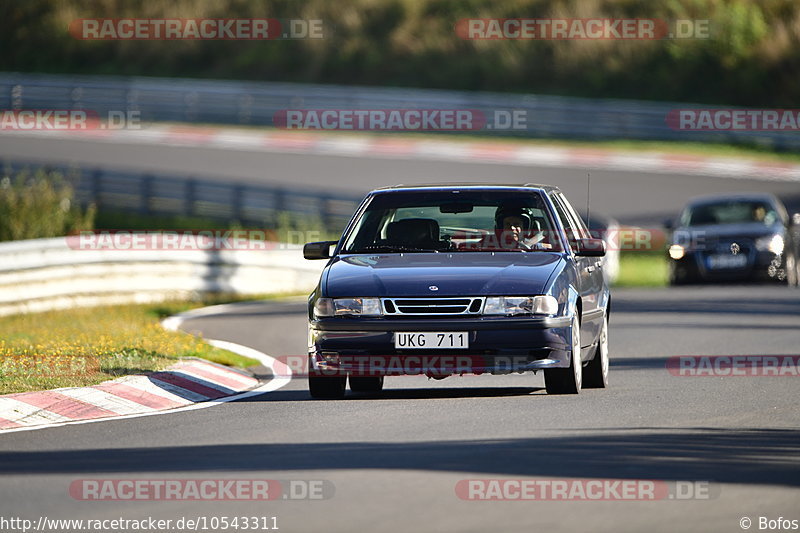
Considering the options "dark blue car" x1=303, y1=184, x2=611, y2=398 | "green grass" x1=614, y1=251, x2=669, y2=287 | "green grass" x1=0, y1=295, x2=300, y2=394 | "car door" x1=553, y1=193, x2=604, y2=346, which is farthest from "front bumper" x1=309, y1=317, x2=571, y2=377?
"green grass" x1=614, y1=251, x2=669, y2=287

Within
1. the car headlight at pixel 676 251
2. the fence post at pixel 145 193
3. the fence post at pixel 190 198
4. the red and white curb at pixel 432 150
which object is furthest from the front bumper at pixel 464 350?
the red and white curb at pixel 432 150

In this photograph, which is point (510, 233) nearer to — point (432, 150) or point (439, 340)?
point (439, 340)

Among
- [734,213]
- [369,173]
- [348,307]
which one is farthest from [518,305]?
[369,173]

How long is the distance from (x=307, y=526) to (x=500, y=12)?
4922 cm

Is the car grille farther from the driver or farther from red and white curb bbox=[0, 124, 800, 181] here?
red and white curb bbox=[0, 124, 800, 181]

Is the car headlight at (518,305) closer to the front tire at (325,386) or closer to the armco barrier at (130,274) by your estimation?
the front tire at (325,386)

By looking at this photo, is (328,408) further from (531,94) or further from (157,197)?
(531,94)

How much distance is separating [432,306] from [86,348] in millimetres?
4419

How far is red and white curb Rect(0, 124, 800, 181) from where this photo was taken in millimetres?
39656

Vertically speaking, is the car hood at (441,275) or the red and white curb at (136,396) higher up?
the car hood at (441,275)

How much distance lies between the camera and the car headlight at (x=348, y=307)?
1126cm

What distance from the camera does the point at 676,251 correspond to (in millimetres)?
25234

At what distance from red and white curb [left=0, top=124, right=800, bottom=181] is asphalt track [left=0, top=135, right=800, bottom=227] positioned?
2.23 ft

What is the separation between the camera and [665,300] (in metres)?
23.0
